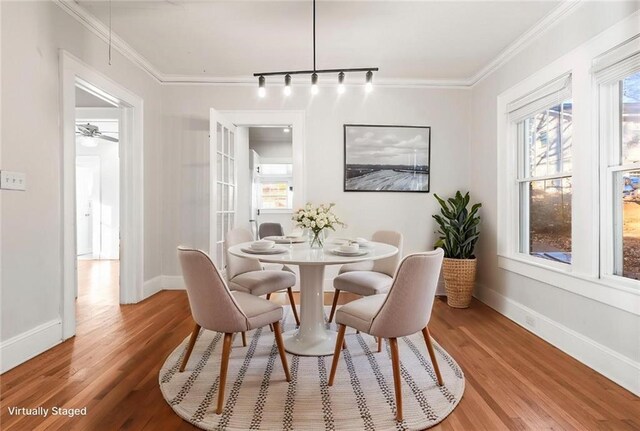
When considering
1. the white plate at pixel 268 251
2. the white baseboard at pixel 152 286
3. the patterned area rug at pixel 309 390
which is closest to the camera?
the patterned area rug at pixel 309 390

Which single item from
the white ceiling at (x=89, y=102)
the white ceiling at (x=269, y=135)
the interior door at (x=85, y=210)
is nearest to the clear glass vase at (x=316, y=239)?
the white ceiling at (x=89, y=102)

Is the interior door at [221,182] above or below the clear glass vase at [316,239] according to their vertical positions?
above

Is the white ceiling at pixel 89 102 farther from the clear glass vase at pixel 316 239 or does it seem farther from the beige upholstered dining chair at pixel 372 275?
the beige upholstered dining chair at pixel 372 275

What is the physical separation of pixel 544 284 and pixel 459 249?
912 millimetres

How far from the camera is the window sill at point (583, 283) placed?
193 cm

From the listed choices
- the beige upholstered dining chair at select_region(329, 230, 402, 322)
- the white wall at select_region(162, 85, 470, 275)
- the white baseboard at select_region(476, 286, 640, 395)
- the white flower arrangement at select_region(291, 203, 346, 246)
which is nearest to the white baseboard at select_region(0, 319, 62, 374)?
the white wall at select_region(162, 85, 470, 275)

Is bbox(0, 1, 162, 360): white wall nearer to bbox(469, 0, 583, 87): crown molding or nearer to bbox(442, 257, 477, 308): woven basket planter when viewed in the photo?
bbox(442, 257, 477, 308): woven basket planter

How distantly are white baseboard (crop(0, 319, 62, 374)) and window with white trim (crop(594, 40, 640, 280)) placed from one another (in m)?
3.91

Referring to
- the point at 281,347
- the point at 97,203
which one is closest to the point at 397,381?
the point at 281,347

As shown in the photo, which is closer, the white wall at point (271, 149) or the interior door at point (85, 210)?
the interior door at point (85, 210)

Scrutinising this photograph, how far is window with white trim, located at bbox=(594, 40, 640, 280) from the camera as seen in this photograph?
2021 millimetres

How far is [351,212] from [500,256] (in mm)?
1667

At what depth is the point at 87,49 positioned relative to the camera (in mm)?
2707

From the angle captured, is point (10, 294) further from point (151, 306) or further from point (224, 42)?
point (224, 42)
